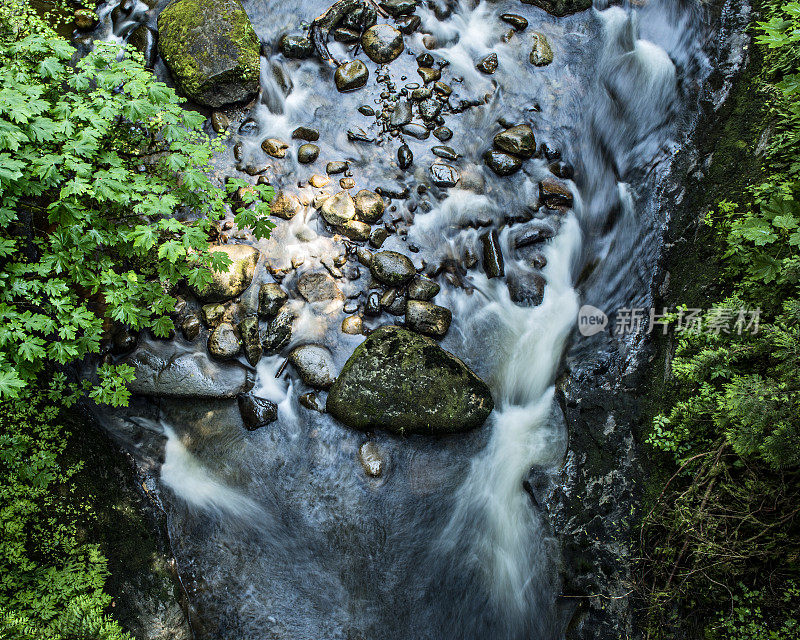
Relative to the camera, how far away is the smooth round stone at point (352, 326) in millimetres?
6027

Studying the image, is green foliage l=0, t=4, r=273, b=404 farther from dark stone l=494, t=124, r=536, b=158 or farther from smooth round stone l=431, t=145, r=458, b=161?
dark stone l=494, t=124, r=536, b=158

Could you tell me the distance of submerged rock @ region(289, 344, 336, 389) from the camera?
573cm

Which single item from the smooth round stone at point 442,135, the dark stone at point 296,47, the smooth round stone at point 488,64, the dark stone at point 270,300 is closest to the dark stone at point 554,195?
the smooth round stone at point 442,135

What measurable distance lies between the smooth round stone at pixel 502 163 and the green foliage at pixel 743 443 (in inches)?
113

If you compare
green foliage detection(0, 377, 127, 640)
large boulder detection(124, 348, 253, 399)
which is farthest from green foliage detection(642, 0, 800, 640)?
green foliage detection(0, 377, 127, 640)

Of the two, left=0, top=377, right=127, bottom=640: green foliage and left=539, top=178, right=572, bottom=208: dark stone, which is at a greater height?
left=539, top=178, right=572, bottom=208: dark stone

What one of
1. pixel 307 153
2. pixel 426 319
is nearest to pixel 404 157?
pixel 307 153

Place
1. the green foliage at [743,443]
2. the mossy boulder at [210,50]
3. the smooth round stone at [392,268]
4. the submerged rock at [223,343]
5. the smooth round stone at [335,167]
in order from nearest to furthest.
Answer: the green foliage at [743,443] < the submerged rock at [223,343] < the smooth round stone at [392,268] < the mossy boulder at [210,50] < the smooth round stone at [335,167]

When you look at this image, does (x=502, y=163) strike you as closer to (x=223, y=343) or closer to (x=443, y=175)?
(x=443, y=175)

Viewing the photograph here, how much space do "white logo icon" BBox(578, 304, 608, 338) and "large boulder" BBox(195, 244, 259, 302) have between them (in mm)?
4231

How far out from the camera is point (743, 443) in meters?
3.50

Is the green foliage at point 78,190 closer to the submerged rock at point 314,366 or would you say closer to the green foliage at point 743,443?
the submerged rock at point 314,366

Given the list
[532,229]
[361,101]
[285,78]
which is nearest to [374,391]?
[532,229]

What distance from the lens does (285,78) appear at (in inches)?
286
